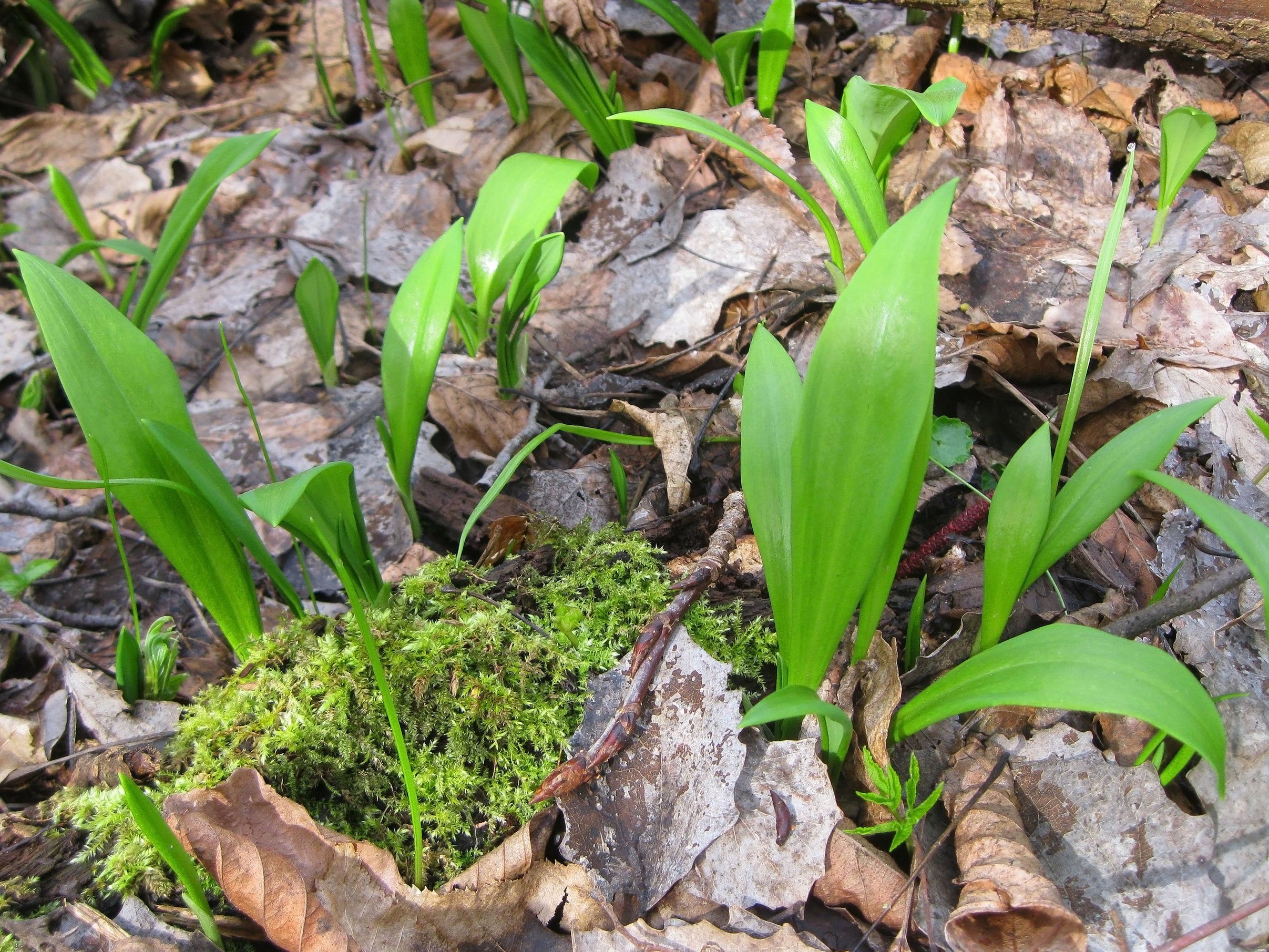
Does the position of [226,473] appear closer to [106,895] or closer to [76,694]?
[76,694]

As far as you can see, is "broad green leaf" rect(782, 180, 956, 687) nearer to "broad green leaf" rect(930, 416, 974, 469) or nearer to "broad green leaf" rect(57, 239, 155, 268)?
"broad green leaf" rect(930, 416, 974, 469)

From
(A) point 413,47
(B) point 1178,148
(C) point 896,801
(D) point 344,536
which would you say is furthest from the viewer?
(A) point 413,47

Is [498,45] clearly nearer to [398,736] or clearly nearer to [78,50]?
[78,50]

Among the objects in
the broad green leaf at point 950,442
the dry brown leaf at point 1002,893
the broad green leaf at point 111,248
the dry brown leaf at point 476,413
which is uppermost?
the broad green leaf at point 111,248

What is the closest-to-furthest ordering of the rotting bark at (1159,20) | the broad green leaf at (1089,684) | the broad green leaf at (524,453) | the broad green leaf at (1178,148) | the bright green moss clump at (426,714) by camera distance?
the broad green leaf at (1089,684)
the bright green moss clump at (426,714)
the broad green leaf at (524,453)
the broad green leaf at (1178,148)
the rotting bark at (1159,20)

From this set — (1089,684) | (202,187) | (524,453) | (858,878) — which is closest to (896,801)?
(858,878)

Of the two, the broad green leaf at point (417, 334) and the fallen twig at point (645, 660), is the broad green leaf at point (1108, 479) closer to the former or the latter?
the fallen twig at point (645, 660)

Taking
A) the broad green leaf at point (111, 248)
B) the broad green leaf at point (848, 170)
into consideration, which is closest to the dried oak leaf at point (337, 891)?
the broad green leaf at point (848, 170)

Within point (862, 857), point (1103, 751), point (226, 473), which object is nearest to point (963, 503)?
point (1103, 751)
